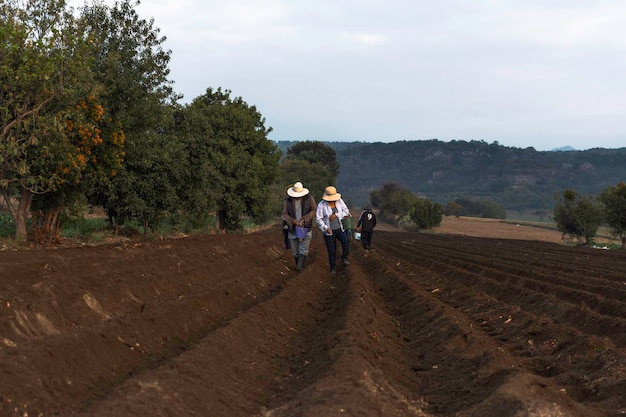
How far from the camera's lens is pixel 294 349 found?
30.2 feet

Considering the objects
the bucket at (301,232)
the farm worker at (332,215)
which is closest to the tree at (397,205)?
the farm worker at (332,215)

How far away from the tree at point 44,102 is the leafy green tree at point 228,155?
13.6 metres

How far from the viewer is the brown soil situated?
5.91 metres

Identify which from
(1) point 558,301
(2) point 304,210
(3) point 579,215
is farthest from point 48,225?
(3) point 579,215

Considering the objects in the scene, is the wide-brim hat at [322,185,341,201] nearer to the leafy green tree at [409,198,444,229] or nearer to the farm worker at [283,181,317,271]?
the farm worker at [283,181,317,271]

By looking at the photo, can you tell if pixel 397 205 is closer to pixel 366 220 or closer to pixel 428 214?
pixel 428 214

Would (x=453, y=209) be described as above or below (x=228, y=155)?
below

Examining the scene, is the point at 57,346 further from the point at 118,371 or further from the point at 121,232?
the point at 121,232

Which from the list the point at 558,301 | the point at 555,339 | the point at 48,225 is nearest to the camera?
the point at 555,339

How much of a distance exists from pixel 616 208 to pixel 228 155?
2817 centimetres

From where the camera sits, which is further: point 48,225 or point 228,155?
point 228,155

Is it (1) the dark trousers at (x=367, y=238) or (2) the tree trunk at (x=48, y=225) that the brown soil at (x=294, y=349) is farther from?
(1) the dark trousers at (x=367, y=238)

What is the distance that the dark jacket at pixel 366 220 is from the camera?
24688 mm

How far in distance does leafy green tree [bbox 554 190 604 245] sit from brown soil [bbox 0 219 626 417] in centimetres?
4326
